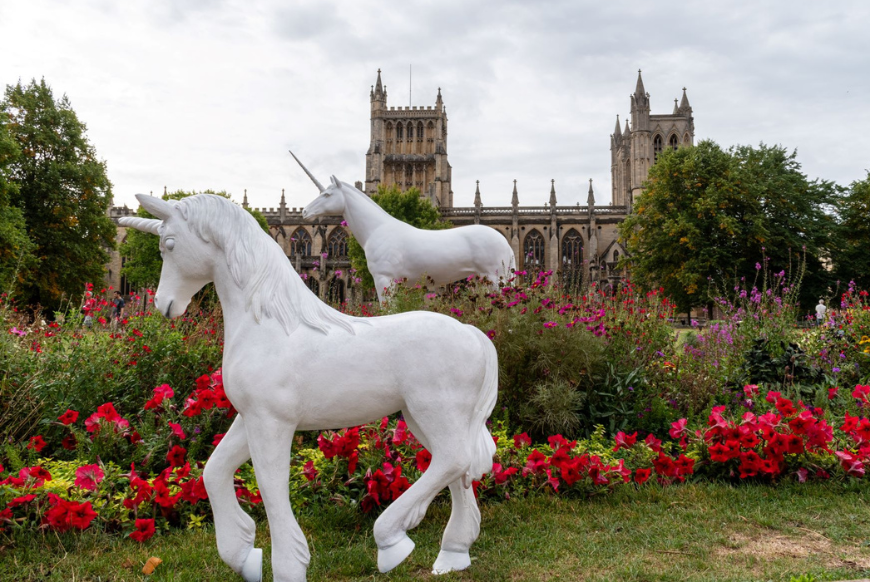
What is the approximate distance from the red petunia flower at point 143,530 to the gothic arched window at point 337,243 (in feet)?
153

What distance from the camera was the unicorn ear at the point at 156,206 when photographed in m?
2.51

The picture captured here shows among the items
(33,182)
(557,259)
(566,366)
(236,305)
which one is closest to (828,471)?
(566,366)

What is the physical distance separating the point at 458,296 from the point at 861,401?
3.99 metres

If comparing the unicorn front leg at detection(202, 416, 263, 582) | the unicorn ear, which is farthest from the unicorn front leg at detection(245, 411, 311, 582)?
the unicorn ear

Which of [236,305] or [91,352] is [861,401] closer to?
[236,305]

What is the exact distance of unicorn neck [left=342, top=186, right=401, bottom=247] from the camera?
6.35 metres

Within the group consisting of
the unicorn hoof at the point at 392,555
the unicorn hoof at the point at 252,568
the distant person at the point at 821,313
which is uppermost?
the distant person at the point at 821,313

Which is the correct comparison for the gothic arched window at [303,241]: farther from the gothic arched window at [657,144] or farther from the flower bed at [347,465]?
the flower bed at [347,465]

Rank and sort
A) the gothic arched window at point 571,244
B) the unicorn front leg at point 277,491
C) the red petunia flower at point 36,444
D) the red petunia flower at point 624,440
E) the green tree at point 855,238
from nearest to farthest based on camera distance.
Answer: the unicorn front leg at point 277,491 → the red petunia flower at point 36,444 → the red petunia flower at point 624,440 → the green tree at point 855,238 → the gothic arched window at point 571,244

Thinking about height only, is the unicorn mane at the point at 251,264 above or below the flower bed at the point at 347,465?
above

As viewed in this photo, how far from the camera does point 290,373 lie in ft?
8.12

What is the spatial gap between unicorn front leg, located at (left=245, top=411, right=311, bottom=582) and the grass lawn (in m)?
0.42

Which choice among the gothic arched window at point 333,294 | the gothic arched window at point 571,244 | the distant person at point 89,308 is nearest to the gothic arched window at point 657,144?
the gothic arched window at point 571,244

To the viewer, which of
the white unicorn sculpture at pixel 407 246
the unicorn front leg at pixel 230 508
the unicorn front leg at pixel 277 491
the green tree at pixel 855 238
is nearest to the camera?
the unicorn front leg at pixel 277 491
